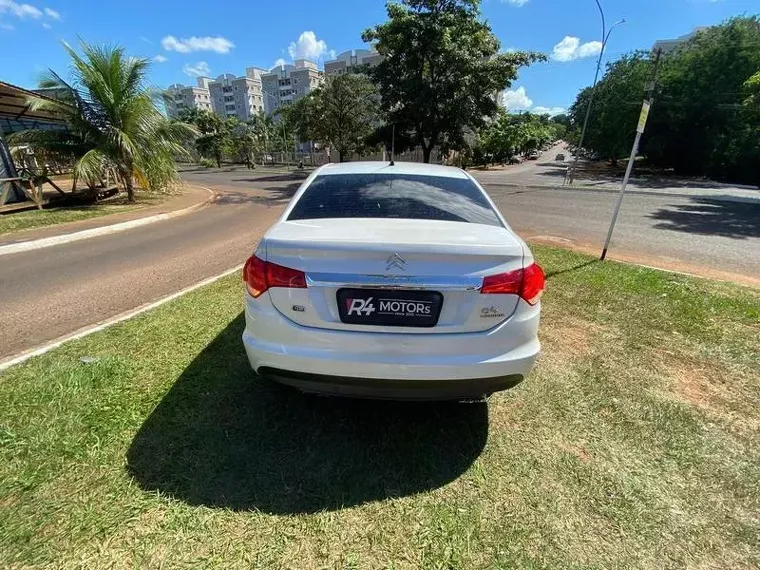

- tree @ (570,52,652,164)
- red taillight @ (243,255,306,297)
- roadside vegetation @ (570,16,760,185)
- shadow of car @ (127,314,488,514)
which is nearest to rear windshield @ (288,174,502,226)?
red taillight @ (243,255,306,297)

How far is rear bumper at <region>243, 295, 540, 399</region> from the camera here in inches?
76.8

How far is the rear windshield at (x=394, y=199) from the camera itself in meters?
2.47

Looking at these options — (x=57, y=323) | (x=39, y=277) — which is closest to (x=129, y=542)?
(x=57, y=323)

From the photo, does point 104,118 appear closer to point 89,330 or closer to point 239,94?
point 89,330

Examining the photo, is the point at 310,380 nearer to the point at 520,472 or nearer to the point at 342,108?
the point at 520,472

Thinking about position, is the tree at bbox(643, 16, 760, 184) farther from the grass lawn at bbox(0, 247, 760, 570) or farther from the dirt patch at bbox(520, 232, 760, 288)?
the grass lawn at bbox(0, 247, 760, 570)

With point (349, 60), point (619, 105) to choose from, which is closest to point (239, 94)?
point (349, 60)

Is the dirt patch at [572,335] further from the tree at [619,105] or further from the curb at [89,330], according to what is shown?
the tree at [619,105]

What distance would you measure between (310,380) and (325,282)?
0.54 m

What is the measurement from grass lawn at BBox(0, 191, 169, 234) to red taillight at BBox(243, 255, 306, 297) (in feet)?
31.7

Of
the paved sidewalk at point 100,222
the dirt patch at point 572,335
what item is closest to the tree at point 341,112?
the paved sidewalk at point 100,222

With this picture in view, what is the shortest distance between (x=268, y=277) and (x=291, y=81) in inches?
4518

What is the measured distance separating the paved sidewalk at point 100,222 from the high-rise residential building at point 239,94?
10464 centimetres

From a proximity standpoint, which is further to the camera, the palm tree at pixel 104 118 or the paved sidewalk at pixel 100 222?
the palm tree at pixel 104 118
